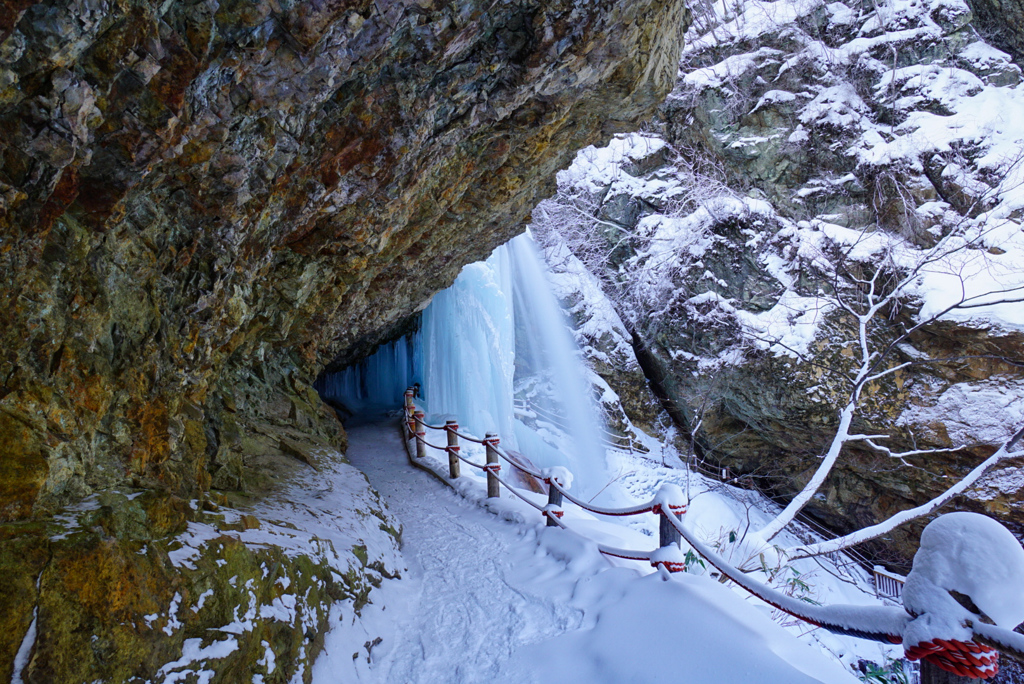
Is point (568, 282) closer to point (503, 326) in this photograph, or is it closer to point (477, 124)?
point (503, 326)

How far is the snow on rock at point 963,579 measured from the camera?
135cm

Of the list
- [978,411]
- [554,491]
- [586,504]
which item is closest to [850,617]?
[586,504]

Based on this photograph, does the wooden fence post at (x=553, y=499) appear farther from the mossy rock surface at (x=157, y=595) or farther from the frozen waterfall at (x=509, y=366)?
the frozen waterfall at (x=509, y=366)

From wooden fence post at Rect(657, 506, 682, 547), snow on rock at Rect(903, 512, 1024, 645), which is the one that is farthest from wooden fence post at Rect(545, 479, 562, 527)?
snow on rock at Rect(903, 512, 1024, 645)

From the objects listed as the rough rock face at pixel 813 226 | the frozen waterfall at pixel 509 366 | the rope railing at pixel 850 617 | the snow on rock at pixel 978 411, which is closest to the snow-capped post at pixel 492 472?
the rope railing at pixel 850 617

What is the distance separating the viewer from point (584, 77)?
392 cm

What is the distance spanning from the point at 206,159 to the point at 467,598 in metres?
3.45

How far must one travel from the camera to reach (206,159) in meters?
2.75

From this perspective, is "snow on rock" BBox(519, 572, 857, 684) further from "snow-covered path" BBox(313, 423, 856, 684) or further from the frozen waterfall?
the frozen waterfall

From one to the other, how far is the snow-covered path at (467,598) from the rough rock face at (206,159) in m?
1.84

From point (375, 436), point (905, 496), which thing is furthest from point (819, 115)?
point (375, 436)

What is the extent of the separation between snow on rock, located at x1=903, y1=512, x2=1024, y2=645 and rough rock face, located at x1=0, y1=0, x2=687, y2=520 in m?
3.09

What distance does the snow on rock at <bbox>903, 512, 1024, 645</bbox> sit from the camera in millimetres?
1353

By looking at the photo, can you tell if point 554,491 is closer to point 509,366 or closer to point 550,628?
point 550,628
